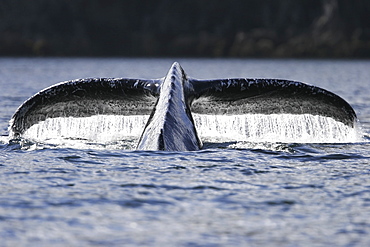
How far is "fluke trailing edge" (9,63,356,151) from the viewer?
11125mm

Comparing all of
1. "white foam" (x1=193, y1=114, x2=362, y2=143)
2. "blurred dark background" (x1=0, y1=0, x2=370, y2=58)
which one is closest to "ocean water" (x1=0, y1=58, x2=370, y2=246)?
"white foam" (x1=193, y1=114, x2=362, y2=143)

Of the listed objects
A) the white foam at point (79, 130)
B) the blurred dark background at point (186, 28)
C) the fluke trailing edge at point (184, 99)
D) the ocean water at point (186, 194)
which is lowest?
the ocean water at point (186, 194)

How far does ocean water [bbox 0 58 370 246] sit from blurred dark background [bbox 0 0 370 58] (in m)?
83.6

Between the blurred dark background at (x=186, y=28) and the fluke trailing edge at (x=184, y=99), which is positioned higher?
the blurred dark background at (x=186, y=28)

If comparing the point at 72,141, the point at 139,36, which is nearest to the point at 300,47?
the point at 139,36

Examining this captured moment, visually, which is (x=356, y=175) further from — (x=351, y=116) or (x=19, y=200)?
(x=19, y=200)

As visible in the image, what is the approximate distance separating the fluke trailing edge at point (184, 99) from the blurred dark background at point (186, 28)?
82438 mm

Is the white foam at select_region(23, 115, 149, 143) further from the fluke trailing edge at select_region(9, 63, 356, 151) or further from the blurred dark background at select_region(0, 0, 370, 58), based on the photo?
the blurred dark background at select_region(0, 0, 370, 58)

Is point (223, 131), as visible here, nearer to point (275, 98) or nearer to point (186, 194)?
point (275, 98)

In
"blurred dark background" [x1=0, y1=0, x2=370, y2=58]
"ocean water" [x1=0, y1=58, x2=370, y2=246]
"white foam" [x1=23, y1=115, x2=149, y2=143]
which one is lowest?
"ocean water" [x1=0, y1=58, x2=370, y2=246]

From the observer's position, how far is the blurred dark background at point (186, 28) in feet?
305

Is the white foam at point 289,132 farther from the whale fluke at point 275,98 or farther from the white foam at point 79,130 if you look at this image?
the white foam at point 79,130

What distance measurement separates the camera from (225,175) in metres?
8.94

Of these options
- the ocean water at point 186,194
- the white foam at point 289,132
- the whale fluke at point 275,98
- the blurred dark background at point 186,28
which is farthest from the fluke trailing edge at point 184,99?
the blurred dark background at point 186,28
